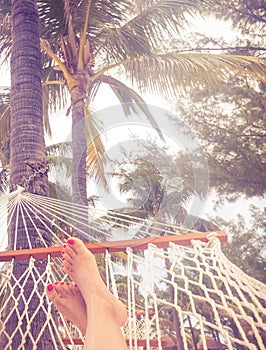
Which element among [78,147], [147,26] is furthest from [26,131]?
[147,26]

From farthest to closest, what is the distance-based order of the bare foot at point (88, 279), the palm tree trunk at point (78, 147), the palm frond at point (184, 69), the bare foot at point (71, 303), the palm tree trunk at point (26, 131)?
the palm frond at point (184, 69)
the palm tree trunk at point (78, 147)
the palm tree trunk at point (26, 131)
the bare foot at point (71, 303)
the bare foot at point (88, 279)

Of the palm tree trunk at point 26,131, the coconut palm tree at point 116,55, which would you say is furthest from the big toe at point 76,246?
the coconut palm tree at point 116,55

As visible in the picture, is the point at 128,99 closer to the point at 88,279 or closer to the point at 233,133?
the point at 233,133

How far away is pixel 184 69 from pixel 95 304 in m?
2.69

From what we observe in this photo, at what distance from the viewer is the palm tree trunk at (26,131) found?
1.62m

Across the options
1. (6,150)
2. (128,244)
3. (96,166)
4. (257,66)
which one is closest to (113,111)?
(96,166)

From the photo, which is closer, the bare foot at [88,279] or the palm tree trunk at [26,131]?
the bare foot at [88,279]

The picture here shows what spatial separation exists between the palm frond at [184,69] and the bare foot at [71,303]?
2515 mm

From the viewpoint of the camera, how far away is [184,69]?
133 inches

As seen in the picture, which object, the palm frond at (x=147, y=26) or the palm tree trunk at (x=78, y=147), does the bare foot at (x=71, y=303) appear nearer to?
the palm tree trunk at (x=78, y=147)

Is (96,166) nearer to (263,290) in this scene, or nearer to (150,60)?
(150,60)

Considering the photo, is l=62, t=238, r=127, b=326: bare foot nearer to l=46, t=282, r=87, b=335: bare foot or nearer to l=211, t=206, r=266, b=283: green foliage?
l=46, t=282, r=87, b=335: bare foot

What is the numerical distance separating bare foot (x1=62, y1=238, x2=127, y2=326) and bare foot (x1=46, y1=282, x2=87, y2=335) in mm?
42

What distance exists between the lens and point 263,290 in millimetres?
937
